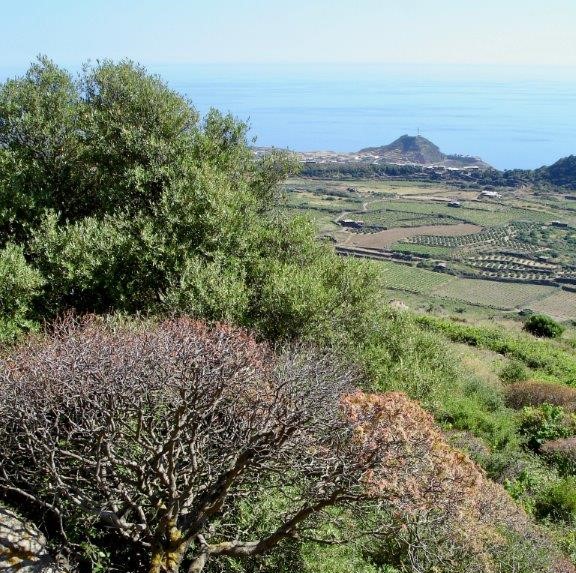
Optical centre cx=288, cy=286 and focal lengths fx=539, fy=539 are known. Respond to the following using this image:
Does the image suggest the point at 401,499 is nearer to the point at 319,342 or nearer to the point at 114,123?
the point at 319,342

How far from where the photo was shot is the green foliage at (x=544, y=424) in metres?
17.3

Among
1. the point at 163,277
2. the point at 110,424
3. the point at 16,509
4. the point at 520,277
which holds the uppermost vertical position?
the point at 163,277

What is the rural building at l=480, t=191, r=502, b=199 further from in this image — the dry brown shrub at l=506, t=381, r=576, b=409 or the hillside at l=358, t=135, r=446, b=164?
the dry brown shrub at l=506, t=381, r=576, b=409

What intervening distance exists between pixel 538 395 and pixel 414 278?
49928 millimetres

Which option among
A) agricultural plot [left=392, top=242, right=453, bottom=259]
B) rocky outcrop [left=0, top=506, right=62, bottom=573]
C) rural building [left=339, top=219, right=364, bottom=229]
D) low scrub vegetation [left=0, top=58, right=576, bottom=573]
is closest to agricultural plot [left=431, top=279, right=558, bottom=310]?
agricultural plot [left=392, top=242, right=453, bottom=259]

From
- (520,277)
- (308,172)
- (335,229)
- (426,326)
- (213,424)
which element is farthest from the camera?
(308,172)

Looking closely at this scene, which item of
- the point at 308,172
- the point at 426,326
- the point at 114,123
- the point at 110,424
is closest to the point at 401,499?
the point at 110,424

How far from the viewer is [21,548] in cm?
768

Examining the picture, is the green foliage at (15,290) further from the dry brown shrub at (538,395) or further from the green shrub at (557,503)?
the dry brown shrub at (538,395)

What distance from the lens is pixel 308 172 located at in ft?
461

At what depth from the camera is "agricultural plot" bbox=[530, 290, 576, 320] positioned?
186ft

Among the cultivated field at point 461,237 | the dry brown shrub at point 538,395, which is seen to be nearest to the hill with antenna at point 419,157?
the cultivated field at point 461,237

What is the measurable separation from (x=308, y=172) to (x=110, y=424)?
13642cm

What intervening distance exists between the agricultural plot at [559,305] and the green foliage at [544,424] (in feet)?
134
